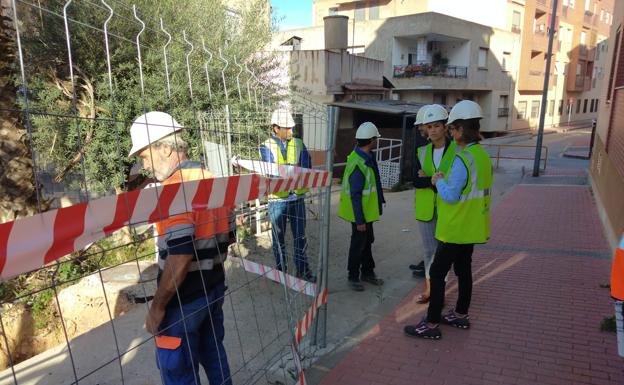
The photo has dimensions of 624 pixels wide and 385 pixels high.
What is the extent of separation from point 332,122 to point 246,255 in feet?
9.09

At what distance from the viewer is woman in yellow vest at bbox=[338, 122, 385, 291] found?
14.5 feet

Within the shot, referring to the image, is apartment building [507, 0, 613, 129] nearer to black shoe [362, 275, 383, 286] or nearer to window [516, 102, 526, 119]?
window [516, 102, 526, 119]

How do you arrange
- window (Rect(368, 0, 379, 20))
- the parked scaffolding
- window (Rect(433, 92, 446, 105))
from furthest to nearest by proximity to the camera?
window (Rect(368, 0, 379, 20)) < window (Rect(433, 92, 446, 105)) < the parked scaffolding

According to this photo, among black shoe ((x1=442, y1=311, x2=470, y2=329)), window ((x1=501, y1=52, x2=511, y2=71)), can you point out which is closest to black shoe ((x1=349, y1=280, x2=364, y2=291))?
black shoe ((x1=442, y1=311, x2=470, y2=329))

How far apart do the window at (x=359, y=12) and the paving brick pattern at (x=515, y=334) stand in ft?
109

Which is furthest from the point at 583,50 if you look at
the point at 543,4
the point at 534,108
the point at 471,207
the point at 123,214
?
the point at 123,214

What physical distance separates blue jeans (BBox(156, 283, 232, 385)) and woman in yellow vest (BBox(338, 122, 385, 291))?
2224mm

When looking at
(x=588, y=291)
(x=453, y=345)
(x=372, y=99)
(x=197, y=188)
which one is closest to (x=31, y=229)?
(x=197, y=188)

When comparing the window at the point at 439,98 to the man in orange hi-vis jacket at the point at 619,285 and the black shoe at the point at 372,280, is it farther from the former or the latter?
the man in orange hi-vis jacket at the point at 619,285

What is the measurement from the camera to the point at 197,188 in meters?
1.93

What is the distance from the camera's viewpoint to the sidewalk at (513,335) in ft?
10.3

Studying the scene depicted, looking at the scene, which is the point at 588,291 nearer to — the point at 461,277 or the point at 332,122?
the point at 461,277

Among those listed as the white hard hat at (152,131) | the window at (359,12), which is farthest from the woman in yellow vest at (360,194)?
the window at (359,12)

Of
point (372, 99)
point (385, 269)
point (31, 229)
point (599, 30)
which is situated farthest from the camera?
point (599, 30)
